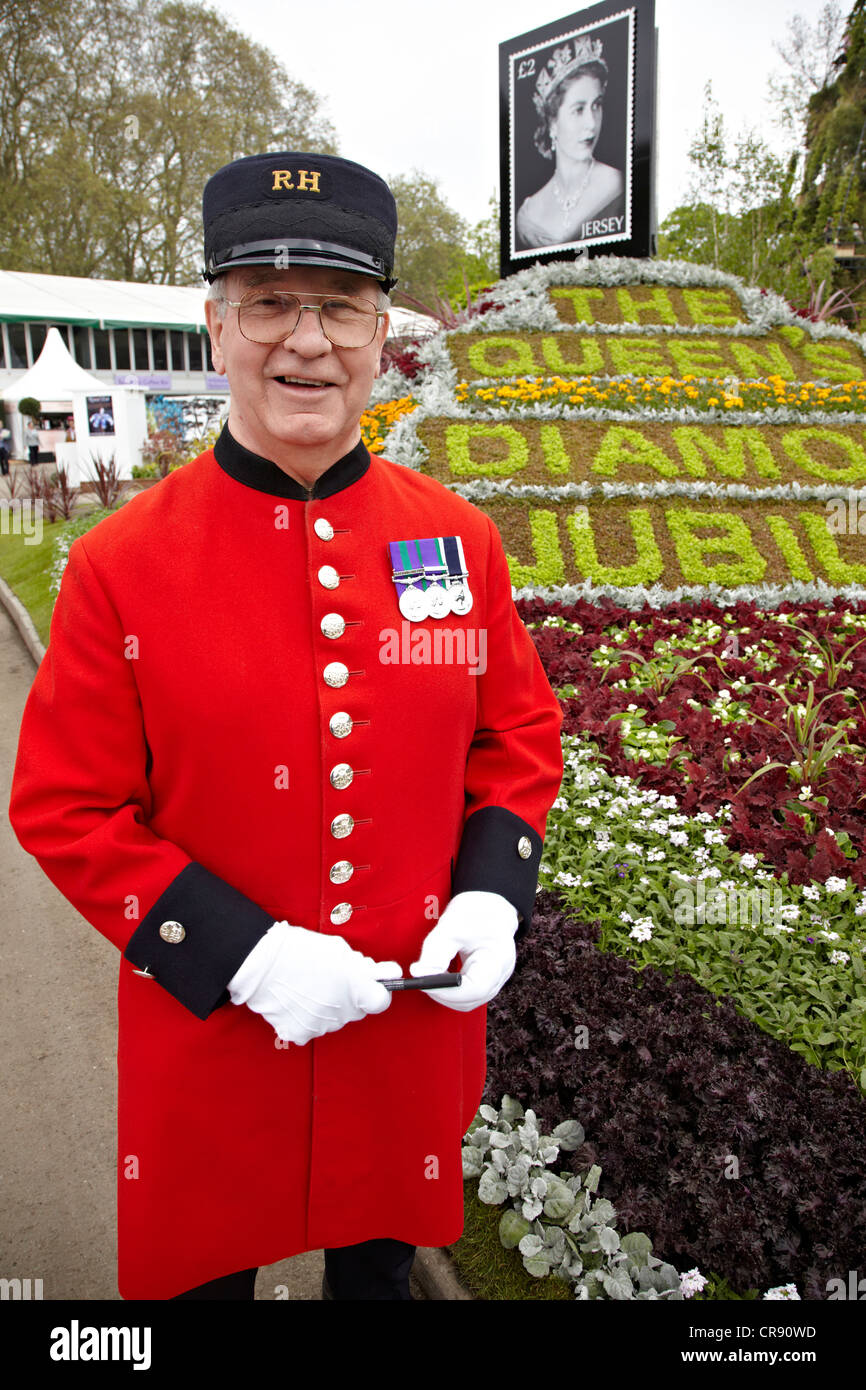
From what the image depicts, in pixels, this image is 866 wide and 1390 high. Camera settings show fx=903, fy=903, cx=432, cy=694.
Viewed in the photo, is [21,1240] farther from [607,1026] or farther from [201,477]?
[201,477]

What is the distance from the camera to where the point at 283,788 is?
1560 mm

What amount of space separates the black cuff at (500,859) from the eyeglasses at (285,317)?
91 centimetres

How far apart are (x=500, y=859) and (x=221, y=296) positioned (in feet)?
3.66

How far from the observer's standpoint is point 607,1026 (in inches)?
107

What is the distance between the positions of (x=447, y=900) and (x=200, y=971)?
532mm

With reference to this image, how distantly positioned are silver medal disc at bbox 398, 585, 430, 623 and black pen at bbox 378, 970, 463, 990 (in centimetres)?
62

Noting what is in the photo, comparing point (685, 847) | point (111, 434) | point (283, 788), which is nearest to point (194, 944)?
point (283, 788)

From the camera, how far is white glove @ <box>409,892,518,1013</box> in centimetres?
155
